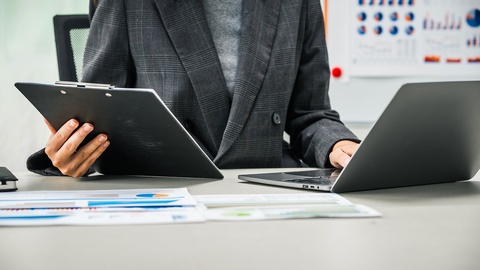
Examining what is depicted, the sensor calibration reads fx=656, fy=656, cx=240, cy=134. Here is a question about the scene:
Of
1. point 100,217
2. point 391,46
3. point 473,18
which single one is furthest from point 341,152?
point 473,18

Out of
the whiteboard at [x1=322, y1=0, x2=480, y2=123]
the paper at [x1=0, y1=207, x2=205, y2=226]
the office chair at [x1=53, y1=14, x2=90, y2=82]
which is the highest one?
the office chair at [x1=53, y1=14, x2=90, y2=82]

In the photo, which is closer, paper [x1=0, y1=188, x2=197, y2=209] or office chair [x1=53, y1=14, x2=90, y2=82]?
paper [x1=0, y1=188, x2=197, y2=209]

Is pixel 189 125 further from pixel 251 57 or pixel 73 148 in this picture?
pixel 73 148

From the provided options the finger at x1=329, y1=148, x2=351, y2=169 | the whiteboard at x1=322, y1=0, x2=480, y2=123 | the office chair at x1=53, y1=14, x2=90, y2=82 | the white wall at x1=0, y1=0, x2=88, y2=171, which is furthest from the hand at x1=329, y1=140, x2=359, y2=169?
the white wall at x1=0, y1=0, x2=88, y2=171

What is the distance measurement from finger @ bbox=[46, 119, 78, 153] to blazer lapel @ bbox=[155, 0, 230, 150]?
1.24 ft

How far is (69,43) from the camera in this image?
1.72 meters

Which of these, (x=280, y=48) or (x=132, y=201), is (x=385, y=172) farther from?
(x=280, y=48)

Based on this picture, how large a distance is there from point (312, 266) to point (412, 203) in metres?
0.34

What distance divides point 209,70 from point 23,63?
1468 millimetres

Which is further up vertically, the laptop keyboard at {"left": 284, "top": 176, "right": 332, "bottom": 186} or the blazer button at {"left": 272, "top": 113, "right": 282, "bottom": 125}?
the laptop keyboard at {"left": 284, "top": 176, "right": 332, "bottom": 186}

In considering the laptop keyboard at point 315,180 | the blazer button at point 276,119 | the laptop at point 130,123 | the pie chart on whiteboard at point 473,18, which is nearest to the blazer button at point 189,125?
the blazer button at point 276,119

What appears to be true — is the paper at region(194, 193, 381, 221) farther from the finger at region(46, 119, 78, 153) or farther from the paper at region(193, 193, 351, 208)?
the finger at region(46, 119, 78, 153)

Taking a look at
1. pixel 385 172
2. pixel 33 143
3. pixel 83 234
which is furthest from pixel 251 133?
pixel 33 143

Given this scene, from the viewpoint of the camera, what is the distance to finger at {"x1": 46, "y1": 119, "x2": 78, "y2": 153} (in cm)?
99
